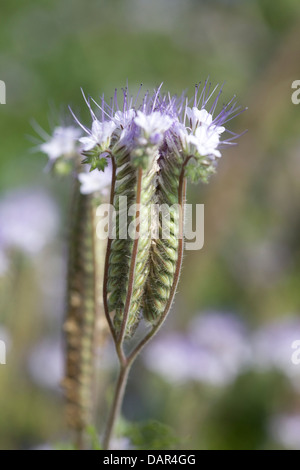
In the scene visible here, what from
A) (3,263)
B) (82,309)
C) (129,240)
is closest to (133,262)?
(129,240)

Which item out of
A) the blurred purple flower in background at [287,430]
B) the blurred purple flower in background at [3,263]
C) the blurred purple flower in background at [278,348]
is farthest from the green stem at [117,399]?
the blurred purple flower in background at [278,348]

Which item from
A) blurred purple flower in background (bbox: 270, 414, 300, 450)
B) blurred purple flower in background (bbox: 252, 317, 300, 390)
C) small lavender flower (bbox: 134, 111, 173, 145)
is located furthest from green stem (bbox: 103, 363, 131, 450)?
blurred purple flower in background (bbox: 252, 317, 300, 390)

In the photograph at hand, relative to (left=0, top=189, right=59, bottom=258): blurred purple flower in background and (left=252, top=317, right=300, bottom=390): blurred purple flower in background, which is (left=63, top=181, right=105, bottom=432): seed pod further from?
(left=252, top=317, right=300, bottom=390): blurred purple flower in background

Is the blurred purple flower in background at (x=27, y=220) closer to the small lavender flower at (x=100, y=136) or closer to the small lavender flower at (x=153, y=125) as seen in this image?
the small lavender flower at (x=100, y=136)

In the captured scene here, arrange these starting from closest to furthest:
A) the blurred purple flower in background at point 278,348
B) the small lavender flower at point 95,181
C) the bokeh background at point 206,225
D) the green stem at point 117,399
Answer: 1. the green stem at point 117,399
2. the small lavender flower at point 95,181
3. the bokeh background at point 206,225
4. the blurred purple flower in background at point 278,348

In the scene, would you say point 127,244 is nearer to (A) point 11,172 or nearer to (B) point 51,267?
(B) point 51,267
